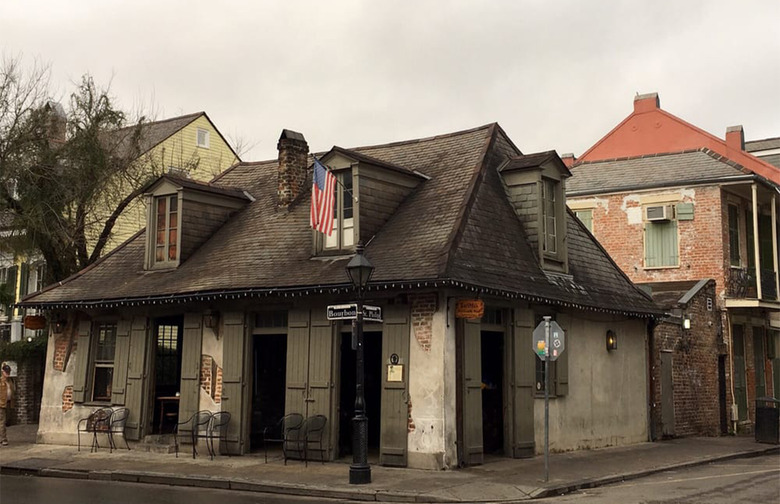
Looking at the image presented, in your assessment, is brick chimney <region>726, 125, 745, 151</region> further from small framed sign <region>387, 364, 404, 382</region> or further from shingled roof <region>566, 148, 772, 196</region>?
small framed sign <region>387, 364, 404, 382</region>

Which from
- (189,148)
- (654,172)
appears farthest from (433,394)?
(189,148)

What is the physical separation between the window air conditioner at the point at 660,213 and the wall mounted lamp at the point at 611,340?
6.62m

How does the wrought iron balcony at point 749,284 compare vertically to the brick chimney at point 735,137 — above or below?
below

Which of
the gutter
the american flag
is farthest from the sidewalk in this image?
the american flag

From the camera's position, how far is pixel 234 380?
1633 centimetres

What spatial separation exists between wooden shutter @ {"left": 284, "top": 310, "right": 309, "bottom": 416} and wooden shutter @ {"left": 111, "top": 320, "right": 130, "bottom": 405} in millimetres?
4376

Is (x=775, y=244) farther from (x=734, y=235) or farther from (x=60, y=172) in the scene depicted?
(x=60, y=172)

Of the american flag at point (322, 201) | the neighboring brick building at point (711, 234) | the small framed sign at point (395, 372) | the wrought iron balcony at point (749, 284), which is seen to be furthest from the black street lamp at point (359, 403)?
the wrought iron balcony at point (749, 284)

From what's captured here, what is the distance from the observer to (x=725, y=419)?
23328 millimetres

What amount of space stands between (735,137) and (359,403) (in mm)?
23500

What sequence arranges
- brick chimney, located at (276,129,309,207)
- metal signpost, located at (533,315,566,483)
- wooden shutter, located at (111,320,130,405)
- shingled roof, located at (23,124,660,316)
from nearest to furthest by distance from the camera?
metal signpost, located at (533,315,566,483)
shingled roof, located at (23,124,660,316)
wooden shutter, located at (111,320,130,405)
brick chimney, located at (276,129,309,207)

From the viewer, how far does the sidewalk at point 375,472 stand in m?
12.0

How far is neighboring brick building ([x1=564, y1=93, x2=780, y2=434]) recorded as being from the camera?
23.5 metres

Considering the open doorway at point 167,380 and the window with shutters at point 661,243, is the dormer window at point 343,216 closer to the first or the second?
the open doorway at point 167,380
